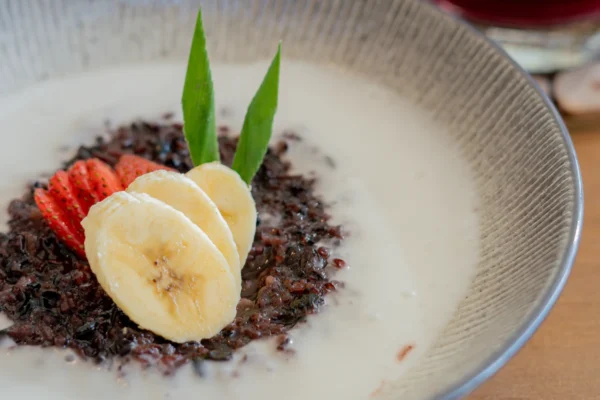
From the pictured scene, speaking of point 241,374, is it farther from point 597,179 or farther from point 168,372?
point 597,179

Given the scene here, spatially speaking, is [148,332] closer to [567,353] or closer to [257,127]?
[257,127]

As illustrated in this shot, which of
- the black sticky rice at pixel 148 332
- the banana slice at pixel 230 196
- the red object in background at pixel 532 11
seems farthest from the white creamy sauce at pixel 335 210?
the red object in background at pixel 532 11

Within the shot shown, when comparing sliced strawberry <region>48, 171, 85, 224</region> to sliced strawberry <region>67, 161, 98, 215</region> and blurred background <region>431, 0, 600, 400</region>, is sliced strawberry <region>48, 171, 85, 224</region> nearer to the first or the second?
sliced strawberry <region>67, 161, 98, 215</region>

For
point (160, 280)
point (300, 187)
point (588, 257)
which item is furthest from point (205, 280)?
point (588, 257)

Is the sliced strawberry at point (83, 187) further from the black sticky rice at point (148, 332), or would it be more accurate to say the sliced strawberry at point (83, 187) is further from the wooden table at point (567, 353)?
the wooden table at point (567, 353)

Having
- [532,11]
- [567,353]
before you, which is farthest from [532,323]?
[532,11]

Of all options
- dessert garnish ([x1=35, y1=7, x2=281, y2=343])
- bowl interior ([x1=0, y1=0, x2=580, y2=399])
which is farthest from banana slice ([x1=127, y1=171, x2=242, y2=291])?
bowl interior ([x1=0, y1=0, x2=580, y2=399])
